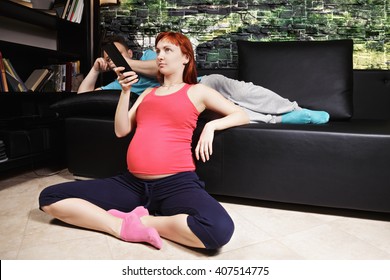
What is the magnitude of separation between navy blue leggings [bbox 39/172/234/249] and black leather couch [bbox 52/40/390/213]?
0.32 meters

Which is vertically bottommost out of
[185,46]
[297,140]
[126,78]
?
[297,140]

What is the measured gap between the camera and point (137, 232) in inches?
42.9

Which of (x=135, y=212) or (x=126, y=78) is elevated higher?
(x=126, y=78)

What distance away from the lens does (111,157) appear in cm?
169

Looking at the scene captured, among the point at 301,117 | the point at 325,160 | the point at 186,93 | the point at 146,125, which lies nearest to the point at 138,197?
the point at 146,125

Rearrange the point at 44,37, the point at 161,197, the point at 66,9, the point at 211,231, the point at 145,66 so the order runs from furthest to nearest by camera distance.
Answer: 1. the point at 44,37
2. the point at 66,9
3. the point at 145,66
4. the point at 161,197
5. the point at 211,231

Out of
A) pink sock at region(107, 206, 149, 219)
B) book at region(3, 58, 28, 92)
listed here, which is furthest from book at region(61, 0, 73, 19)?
pink sock at region(107, 206, 149, 219)

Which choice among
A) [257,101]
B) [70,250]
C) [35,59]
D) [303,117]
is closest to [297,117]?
[303,117]

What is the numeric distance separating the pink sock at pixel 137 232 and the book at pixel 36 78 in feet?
4.96

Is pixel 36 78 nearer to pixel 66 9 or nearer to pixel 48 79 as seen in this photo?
pixel 48 79

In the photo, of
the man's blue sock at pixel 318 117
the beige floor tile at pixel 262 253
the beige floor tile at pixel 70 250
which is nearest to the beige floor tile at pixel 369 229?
the beige floor tile at pixel 262 253

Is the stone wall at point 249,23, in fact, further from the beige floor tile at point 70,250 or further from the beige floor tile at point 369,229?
the beige floor tile at point 70,250

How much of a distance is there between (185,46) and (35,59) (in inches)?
64.7
